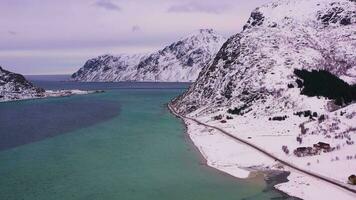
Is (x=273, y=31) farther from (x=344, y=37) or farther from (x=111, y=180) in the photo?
(x=111, y=180)

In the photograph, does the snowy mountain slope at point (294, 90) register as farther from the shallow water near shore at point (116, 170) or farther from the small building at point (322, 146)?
the shallow water near shore at point (116, 170)

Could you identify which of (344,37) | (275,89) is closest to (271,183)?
(275,89)

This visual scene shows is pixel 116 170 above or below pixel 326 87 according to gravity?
below

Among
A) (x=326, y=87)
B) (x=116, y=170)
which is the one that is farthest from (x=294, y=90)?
(x=116, y=170)

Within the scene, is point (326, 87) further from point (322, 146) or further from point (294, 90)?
point (322, 146)

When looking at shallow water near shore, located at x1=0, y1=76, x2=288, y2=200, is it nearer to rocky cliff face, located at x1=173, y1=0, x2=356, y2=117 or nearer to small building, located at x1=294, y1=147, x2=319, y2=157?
small building, located at x1=294, y1=147, x2=319, y2=157

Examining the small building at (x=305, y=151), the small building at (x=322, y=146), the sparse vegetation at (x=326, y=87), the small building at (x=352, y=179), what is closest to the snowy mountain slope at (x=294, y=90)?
the sparse vegetation at (x=326, y=87)
